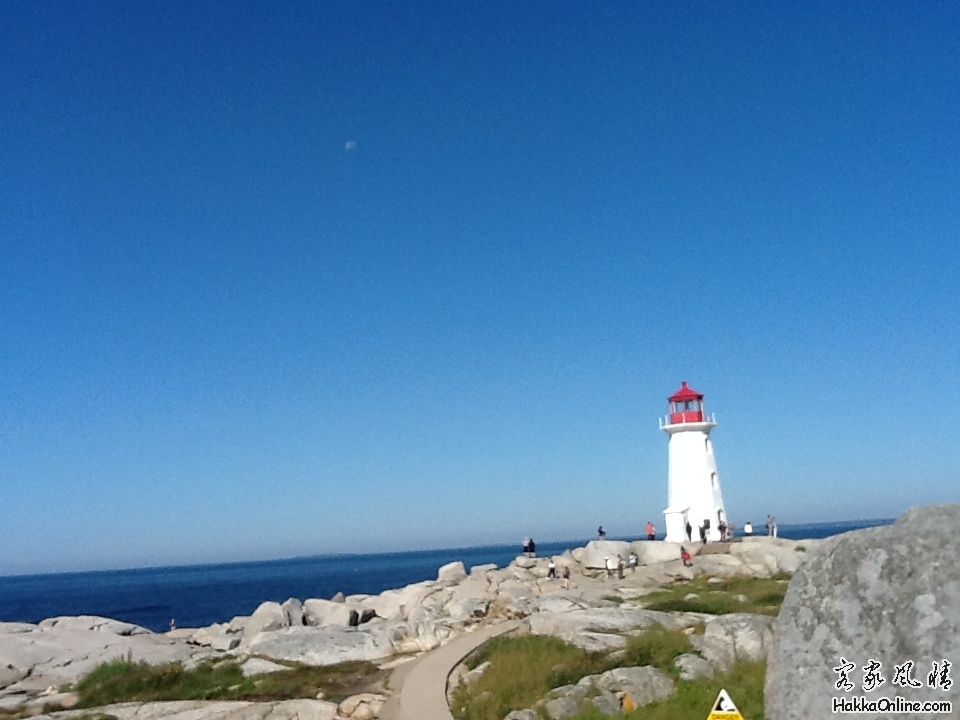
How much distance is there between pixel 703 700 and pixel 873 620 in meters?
6.37

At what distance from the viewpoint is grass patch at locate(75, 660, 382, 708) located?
1912 cm

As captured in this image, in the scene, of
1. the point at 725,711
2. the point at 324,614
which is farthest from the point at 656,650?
the point at 324,614

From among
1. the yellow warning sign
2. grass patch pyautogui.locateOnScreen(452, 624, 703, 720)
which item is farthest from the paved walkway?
the yellow warning sign

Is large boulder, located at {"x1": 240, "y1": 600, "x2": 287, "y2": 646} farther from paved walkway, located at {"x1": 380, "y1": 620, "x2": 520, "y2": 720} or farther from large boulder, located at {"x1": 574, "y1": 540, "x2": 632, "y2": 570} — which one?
large boulder, located at {"x1": 574, "y1": 540, "x2": 632, "y2": 570}

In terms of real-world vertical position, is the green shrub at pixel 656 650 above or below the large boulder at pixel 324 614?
above

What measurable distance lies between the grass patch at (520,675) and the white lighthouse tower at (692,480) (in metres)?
23.0

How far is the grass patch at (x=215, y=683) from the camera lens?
62.7 feet

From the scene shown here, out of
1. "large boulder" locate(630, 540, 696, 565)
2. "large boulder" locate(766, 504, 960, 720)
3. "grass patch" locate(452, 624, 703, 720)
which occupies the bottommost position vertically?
"large boulder" locate(630, 540, 696, 565)

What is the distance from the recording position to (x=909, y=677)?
8086mm

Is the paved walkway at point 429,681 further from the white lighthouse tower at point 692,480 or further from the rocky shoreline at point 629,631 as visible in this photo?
the white lighthouse tower at point 692,480

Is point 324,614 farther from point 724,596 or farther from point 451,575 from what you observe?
point 724,596

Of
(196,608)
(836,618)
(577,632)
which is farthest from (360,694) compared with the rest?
(196,608)

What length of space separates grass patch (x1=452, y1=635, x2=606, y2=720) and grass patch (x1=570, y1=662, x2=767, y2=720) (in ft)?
6.37

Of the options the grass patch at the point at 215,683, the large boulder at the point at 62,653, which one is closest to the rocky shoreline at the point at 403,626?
the large boulder at the point at 62,653
